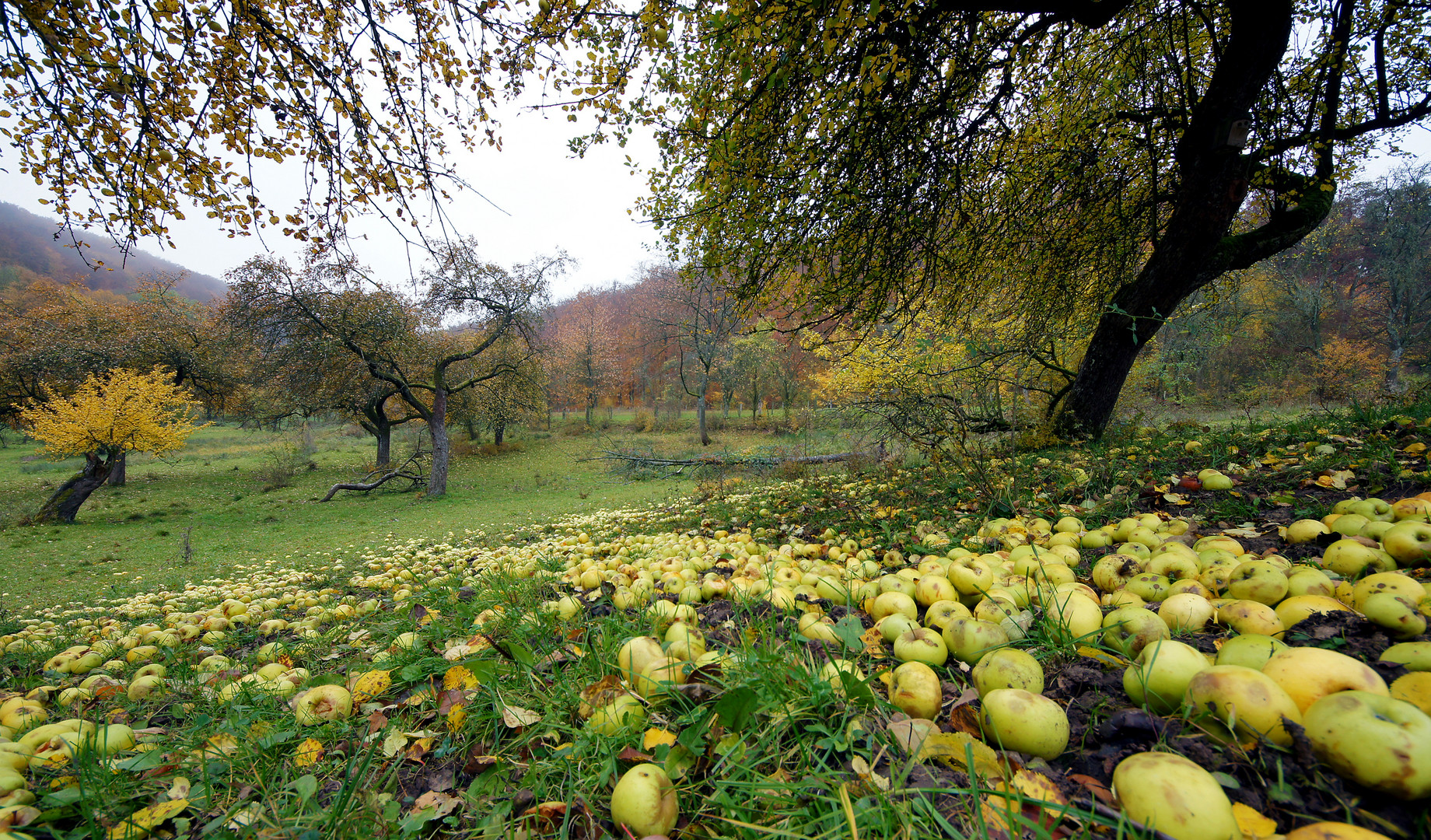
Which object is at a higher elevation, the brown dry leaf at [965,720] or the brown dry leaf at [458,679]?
the brown dry leaf at [965,720]

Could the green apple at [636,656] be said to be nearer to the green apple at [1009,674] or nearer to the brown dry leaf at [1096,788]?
the green apple at [1009,674]

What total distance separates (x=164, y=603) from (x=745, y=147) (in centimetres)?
670

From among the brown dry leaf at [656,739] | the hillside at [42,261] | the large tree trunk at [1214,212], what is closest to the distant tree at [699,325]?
the large tree trunk at [1214,212]

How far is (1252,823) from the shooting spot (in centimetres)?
85

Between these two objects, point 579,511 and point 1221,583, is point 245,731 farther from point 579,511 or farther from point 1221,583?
point 579,511

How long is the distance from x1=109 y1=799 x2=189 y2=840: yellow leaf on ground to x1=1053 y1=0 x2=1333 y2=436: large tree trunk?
18.6 ft

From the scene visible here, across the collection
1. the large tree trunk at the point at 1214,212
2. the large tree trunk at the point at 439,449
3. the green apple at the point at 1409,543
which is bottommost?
the large tree trunk at the point at 439,449

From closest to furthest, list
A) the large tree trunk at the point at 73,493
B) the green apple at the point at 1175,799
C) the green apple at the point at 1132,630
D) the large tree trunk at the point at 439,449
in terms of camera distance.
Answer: the green apple at the point at 1175,799, the green apple at the point at 1132,630, the large tree trunk at the point at 73,493, the large tree trunk at the point at 439,449

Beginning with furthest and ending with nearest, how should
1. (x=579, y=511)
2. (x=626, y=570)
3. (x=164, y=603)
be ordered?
(x=579, y=511), (x=164, y=603), (x=626, y=570)

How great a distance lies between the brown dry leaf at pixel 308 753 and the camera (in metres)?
1.40

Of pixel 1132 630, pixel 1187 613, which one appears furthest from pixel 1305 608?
pixel 1132 630

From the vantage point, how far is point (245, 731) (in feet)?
4.98

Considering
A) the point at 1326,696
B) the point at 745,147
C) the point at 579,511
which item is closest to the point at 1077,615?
the point at 1326,696

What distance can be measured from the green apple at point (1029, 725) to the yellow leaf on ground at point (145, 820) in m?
1.97
